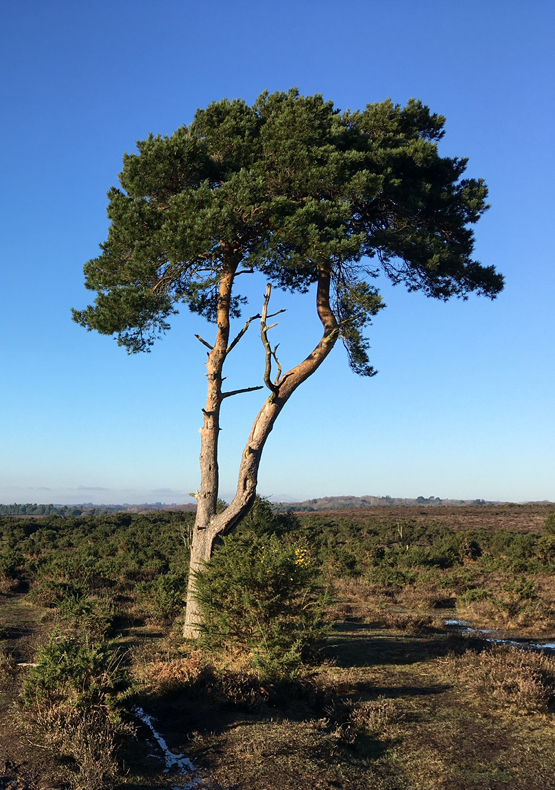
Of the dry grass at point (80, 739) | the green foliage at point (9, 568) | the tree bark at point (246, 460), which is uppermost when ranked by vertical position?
the tree bark at point (246, 460)

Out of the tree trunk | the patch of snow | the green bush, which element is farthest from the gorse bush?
the tree trunk

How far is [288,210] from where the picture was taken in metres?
11.7

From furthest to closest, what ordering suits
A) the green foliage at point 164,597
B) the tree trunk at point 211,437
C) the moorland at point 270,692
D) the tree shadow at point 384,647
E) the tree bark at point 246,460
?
the green foliage at point 164,597 < the tree trunk at point 211,437 < the tree bark at point 246,460 < the tree shadow at point 384,647 < the moorland at point 270,692

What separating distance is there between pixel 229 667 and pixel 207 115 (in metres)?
11.5

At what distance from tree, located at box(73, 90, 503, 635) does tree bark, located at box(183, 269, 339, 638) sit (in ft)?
0.09

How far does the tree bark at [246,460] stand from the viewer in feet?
38.7

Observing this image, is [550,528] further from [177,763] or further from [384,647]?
[177,763]

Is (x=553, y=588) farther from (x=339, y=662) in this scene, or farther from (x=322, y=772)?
(x=322, y=772)

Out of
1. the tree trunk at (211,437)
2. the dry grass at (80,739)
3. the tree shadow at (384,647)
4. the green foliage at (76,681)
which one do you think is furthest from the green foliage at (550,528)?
the dry grass at (80,739)

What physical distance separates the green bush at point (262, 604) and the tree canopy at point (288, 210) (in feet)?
19.6

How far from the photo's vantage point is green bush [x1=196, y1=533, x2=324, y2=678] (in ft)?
26.8

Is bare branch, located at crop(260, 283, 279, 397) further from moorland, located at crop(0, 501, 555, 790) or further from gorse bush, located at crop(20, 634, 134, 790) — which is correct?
gorse bush, located at crop(20, 634, 134, 790)

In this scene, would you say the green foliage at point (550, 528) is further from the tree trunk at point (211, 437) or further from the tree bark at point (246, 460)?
the tree trunk at point (211, 437)

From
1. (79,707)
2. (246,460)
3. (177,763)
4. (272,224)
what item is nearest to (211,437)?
(246,460)
